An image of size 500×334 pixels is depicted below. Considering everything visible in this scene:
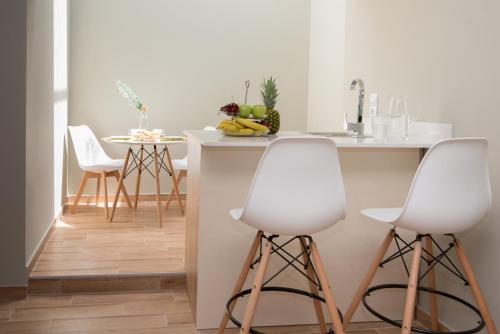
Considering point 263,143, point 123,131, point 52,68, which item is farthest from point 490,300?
point 123,131

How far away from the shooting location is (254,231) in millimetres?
3064

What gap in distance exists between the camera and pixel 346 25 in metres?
4.88

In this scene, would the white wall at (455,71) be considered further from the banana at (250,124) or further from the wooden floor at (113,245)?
the wooden floor at (113,245)

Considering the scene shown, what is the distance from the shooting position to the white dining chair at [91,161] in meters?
5.34

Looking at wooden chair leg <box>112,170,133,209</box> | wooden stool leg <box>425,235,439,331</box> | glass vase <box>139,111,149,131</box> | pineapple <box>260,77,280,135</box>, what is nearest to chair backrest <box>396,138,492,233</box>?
wooden stool leg <box>425,235,439,331</box>

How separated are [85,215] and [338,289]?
9.48 feet

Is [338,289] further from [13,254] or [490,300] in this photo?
[13,254]

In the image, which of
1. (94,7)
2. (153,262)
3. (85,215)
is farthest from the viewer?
(94,7)

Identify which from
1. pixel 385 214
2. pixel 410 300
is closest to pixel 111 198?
pixel 385 214

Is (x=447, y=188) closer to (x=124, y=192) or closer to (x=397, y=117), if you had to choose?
(x=397, y=117)

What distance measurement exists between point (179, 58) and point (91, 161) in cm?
134

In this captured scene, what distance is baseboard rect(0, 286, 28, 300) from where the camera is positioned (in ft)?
11.2

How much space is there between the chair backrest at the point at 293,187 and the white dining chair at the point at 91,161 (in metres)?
3.10

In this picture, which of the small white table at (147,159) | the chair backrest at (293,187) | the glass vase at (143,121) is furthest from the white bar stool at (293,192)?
the glass vase at (143,121)
